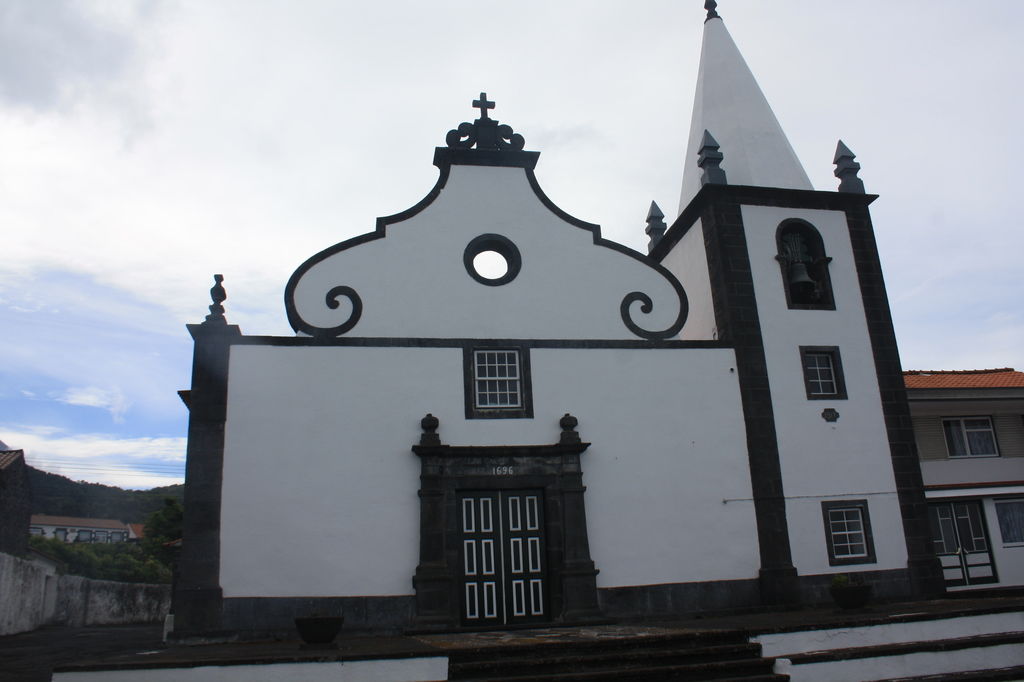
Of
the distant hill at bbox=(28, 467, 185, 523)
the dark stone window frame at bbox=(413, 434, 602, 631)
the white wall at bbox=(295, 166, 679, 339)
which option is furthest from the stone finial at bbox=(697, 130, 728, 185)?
the distant hill at bbox=(28, 467, 185, 523)

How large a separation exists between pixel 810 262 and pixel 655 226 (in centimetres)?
476

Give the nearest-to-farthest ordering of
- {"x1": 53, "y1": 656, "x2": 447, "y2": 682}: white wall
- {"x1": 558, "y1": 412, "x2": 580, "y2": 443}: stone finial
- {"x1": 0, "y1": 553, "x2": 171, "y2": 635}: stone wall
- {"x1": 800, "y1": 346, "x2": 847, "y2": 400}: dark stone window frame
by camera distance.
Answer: {"x1": 53, "y1": 656, "x2": 447, "y2": 682}: white wall
{"x1": 558, "y1": 412, "x2": 580, "y2": 443}: stone finial
{"x1": 800, "y1": 346, "x2": 847, "y2": 400}: dark stone window frame
{"x1": 0, "y1": 553, "x2": 171, "y2": 635}: stone wall

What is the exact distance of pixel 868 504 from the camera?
14008mm

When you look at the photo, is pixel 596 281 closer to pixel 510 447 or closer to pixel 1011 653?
pixel 510 447

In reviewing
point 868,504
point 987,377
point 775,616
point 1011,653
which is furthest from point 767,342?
point 987,377

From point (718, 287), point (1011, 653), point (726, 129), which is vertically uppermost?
point (726, 129)

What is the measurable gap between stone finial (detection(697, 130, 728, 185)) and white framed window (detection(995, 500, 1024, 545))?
30.8ft

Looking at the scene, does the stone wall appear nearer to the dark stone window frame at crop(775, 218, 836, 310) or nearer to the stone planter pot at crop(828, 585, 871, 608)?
the stone planter pot at crop(828, 585, 871, 608)

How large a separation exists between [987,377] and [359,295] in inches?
581

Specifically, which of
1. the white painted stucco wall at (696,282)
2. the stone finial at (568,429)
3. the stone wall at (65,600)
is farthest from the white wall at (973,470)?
the stone wall at (65,600)

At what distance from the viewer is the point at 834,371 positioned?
1488 centimetres

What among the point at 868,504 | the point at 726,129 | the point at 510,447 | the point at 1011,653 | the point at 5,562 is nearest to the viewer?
the point at 1011,653

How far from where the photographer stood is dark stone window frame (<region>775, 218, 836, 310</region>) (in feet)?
49.8

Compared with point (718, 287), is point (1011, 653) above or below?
below
